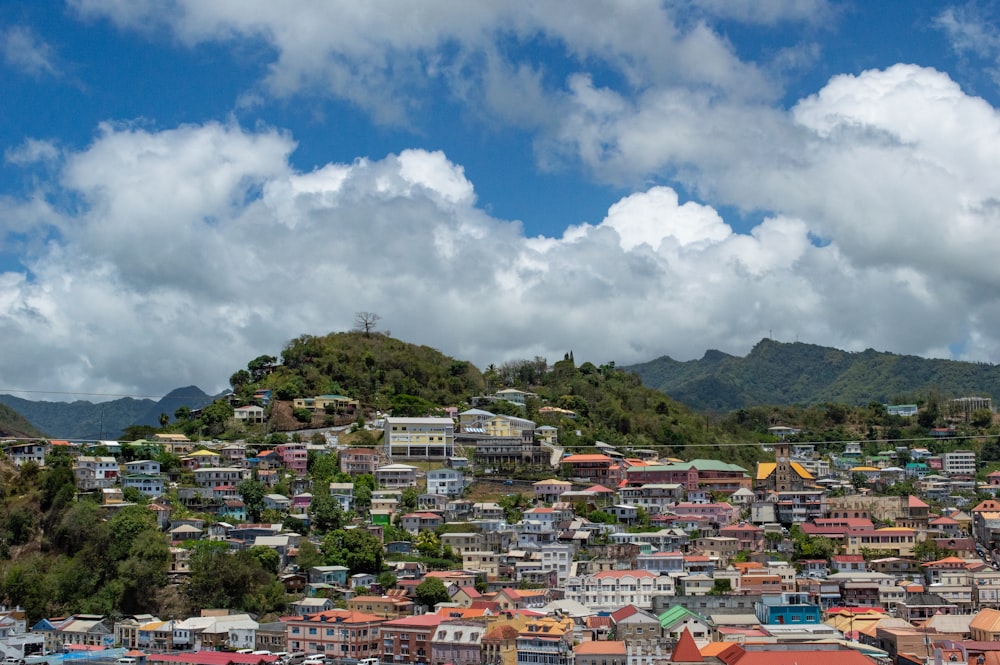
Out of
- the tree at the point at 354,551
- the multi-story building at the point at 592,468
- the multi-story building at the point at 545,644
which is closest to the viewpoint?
the multi-story building at the point at 545,644

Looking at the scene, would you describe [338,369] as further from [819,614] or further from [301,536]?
[819,614]

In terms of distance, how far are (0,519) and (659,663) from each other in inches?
943

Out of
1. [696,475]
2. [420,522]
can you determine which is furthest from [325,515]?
[696,475]

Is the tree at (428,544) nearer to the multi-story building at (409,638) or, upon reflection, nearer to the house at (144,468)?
the multi-story building at (409,638)

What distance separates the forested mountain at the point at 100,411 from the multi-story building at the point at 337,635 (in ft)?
373

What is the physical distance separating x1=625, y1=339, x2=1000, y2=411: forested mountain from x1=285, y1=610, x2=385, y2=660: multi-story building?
56.1m

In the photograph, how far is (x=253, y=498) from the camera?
40.8m

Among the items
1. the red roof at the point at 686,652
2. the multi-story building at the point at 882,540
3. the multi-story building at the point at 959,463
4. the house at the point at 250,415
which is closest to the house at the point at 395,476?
the house at the point at 250,415

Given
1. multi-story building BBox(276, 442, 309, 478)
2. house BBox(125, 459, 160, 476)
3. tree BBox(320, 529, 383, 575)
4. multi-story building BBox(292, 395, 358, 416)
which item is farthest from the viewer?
multi-story building BBox(292, 395, 358, 416)

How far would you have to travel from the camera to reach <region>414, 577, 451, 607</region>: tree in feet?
111

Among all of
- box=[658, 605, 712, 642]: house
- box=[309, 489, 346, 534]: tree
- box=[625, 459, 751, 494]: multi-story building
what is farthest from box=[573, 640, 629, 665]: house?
box=[625, 459, 751, 494]: multi-story building

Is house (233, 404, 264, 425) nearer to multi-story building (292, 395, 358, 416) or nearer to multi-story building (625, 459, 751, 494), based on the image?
multi-story building (292, 395, 358, 416)

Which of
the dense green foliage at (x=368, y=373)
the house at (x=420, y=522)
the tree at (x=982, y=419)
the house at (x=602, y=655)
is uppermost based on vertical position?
the dense green foliage at (x=368, y=373)

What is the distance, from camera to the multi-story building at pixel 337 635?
31453 millimetres
